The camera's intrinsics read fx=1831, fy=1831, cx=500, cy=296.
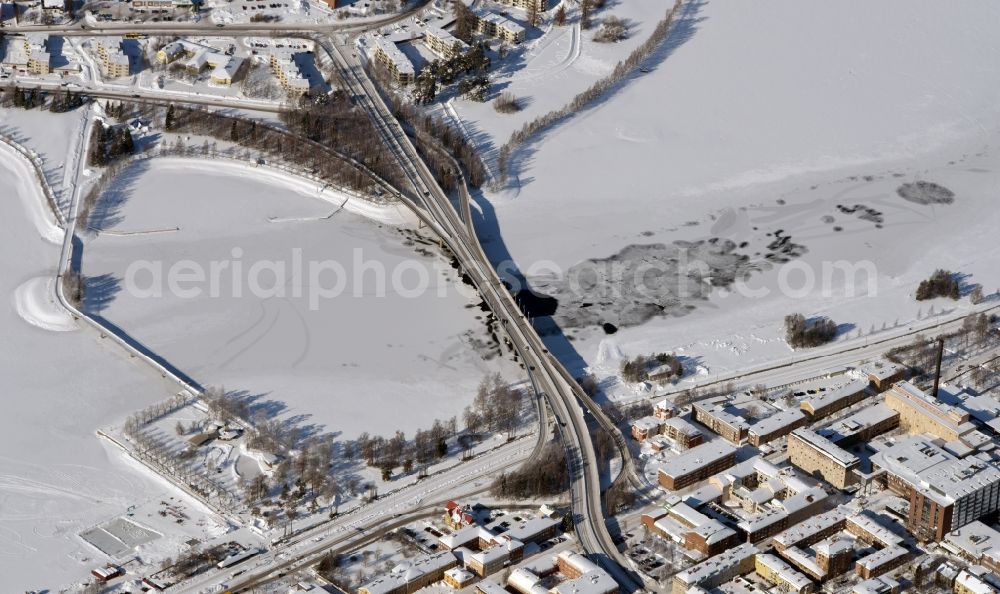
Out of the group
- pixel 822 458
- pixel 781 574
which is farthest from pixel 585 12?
pixel 781 574

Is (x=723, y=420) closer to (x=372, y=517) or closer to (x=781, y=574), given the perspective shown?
(x=781, y=574)

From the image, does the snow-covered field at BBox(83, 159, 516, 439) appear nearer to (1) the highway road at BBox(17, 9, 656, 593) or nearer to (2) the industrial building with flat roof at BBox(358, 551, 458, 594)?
(1) the highway road at BBox(17, 9, 656, 593)

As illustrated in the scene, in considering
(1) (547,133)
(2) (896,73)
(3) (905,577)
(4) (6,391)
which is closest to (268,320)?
(4) (6,391)

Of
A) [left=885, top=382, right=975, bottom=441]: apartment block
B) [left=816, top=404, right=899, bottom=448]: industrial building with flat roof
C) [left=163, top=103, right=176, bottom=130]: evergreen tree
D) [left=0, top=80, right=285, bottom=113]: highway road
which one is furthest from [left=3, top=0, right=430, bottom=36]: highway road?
[left=885, top=382, right=975, bottom=441]: apartment block

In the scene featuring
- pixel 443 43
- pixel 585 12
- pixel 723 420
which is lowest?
pixel 723 420

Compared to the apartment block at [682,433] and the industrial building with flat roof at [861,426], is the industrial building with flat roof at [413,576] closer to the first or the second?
the apartment block at [682,433]

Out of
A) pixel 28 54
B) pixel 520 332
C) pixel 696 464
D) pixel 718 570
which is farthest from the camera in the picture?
pixel 28 54

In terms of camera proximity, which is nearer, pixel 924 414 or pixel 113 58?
pixel 924 414
